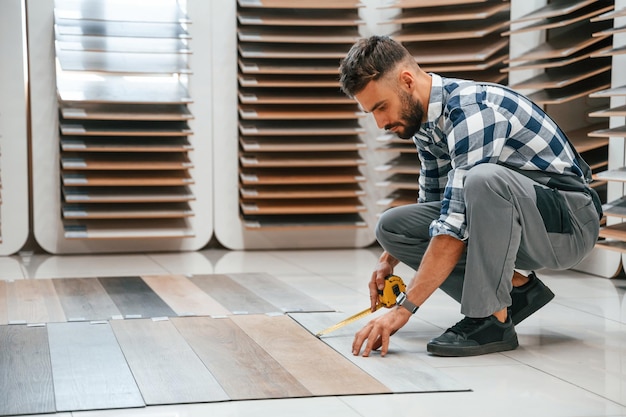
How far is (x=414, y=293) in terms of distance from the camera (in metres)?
2.33

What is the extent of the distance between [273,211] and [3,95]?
153 cm

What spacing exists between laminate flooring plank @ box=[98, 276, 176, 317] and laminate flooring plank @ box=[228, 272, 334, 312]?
0.40m

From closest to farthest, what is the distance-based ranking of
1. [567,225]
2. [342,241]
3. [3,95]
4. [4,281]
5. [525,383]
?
[525,383]
[567,225]
[4,281]
[3,95]
[342,241]

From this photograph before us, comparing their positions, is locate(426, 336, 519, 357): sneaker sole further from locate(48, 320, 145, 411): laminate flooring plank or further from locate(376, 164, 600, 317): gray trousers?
locate(48, 320, 145, 411): laminate flooring plank

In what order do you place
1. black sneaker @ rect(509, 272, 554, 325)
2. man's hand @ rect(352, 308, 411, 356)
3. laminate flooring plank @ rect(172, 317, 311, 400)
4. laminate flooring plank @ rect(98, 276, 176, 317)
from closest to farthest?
laminate flooring plank @ rect(172, 317, 311, 400), man's hand @ rect(352, 308, 411, 356), black sneaker @ rect(509, 272, 554, 325), laminate flooring plank @ rect(98, 276, 176, 317)

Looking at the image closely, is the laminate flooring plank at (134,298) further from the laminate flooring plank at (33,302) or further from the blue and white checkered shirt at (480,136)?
the blue and white checkered shirt at (480,136)

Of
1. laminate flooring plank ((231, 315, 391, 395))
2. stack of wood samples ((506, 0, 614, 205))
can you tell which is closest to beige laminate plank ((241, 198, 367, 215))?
stack of wood samples ((506, 0, 614, 205))

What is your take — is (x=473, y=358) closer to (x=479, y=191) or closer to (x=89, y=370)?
(x=479, y=191)

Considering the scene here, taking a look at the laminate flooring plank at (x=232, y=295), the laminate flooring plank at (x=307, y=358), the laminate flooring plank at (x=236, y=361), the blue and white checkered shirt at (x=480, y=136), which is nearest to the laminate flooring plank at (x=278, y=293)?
the laminate flooring plank at (x=232, y=295)

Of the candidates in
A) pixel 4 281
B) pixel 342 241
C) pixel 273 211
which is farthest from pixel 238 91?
pixel 4 281

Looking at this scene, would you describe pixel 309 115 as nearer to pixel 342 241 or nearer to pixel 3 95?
pixel 342 241

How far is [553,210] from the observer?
250 centimetres

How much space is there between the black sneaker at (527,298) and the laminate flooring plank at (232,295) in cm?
85

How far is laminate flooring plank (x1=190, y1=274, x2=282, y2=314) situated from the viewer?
3182 mm
